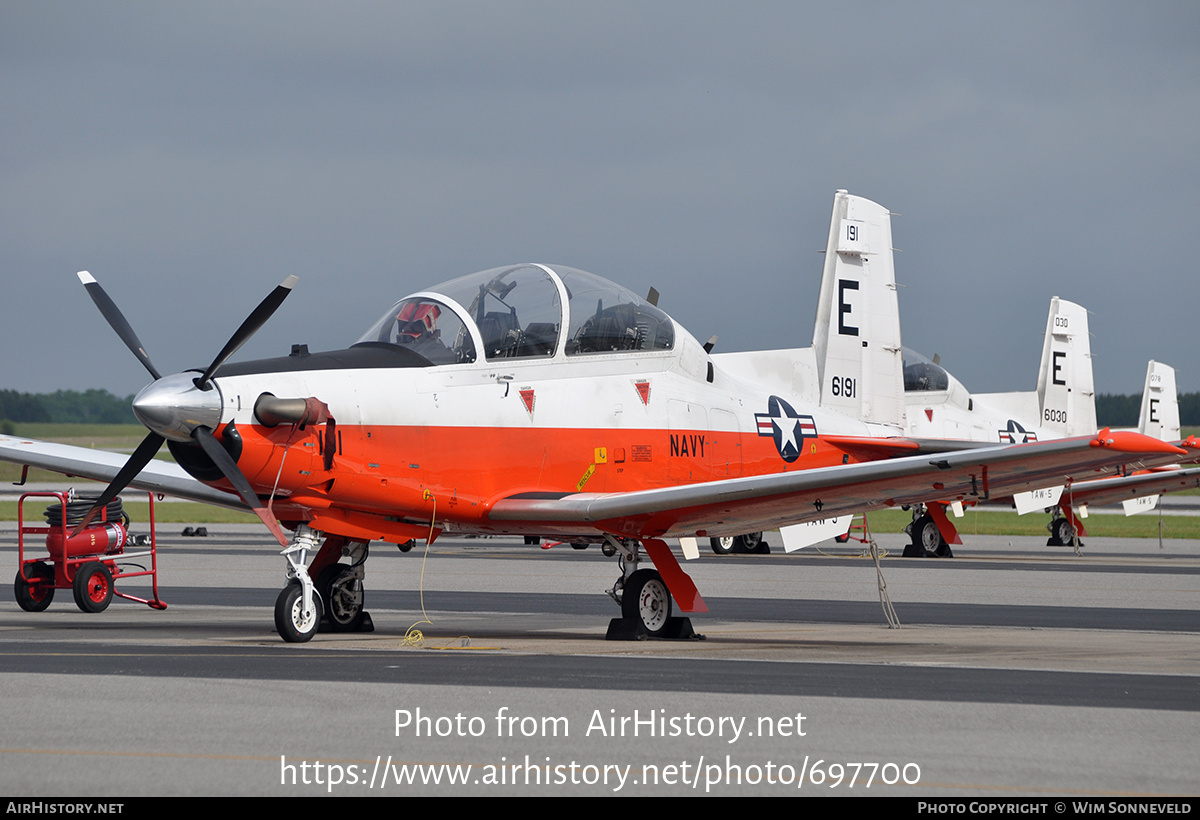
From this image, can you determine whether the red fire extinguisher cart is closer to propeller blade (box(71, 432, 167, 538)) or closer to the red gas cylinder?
the red gas cylinder

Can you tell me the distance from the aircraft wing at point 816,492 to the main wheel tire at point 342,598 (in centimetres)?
171

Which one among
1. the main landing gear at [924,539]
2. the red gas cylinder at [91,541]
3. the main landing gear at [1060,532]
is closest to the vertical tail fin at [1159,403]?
the main landing gear at [1060,532]

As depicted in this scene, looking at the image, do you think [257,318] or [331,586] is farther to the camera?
[331,586]

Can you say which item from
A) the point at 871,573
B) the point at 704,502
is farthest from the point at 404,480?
the point at 871,573

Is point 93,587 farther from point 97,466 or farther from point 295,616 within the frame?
point 295,616

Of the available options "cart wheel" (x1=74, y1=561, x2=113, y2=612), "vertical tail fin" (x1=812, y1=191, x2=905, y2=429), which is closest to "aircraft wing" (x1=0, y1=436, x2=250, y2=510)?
"cart wheel" (x1=74, y1=561, x2=113, y2=612)

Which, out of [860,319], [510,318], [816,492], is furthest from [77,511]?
[860,319]

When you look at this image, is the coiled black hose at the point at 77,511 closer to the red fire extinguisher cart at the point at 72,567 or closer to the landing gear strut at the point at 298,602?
the red fire extinguisher cart at the point at 72,567

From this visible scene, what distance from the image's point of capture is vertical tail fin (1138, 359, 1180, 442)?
44.8 metres

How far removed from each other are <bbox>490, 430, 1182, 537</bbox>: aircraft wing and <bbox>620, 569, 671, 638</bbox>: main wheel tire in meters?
0.47

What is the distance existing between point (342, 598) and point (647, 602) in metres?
3.01

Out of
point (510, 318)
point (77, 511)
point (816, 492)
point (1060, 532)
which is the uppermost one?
point (510, 318)

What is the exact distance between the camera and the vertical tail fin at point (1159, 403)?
44750 mm

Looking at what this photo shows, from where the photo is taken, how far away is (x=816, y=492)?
11.4m
